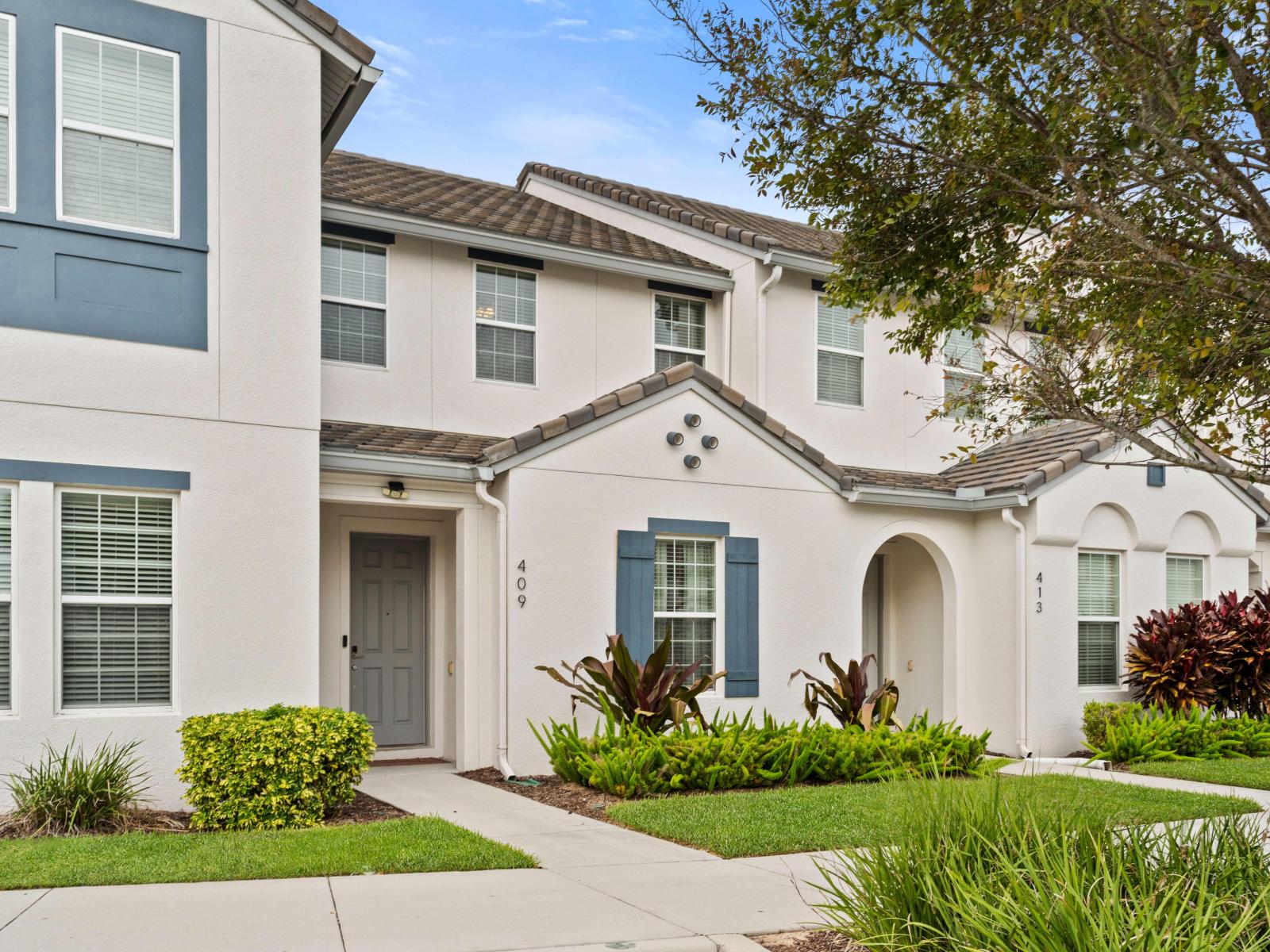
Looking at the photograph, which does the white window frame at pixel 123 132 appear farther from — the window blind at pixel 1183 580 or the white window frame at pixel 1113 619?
the window blind at pixel 1183 580

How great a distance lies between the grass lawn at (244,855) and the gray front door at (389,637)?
444 centimetres

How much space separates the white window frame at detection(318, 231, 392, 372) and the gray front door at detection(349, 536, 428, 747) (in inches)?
A: 75.2

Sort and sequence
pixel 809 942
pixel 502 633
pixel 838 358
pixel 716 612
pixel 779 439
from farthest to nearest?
pixel 838 358 < pixel 779 439 < pixel 716 612 < pixel 502 633 < pixel 809 942

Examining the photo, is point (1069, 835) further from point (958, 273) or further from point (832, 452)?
point (832, 452)

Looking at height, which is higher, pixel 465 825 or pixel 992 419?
pixel 992 419

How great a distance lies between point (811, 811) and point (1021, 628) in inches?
237

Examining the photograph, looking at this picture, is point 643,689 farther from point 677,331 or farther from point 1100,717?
point 1100,717

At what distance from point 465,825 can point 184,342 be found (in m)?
4.69

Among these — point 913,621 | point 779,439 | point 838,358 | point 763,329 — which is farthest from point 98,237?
point 913,621

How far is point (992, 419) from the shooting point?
357 inches

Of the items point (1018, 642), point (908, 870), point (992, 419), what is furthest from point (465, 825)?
point (1018, 642)

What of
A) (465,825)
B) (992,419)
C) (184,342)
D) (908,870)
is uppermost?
(184,342)

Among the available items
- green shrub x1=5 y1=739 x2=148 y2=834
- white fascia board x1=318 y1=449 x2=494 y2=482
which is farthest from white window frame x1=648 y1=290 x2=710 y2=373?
green shrub x1=5 y1=739 x2=148 y2=834

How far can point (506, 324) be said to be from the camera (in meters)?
13.8
